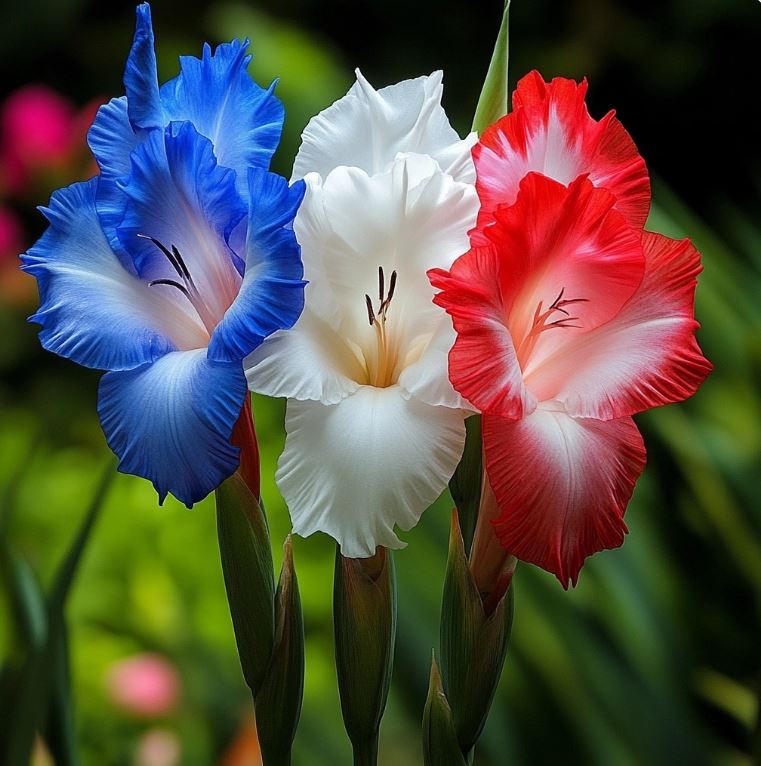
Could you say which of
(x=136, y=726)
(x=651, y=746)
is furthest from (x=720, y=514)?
(x=136, y=726)

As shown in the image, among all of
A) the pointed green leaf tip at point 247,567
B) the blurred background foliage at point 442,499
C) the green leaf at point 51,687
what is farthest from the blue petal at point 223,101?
the blurred background foliage at point 442,499

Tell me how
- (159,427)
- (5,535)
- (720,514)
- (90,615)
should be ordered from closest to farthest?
(159,427), (5,535), (720,514), (90,615)

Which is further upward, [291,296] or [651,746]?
[291,296]

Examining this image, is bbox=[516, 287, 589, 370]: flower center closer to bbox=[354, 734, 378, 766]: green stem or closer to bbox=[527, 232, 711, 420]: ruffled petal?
bbox=[527, 232, 711, 420]: ruffled petal

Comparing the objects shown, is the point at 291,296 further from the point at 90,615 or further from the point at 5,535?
the point at 90,615

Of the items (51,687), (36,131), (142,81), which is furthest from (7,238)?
(142,81)

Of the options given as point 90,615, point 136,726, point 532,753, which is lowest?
point 90,615
